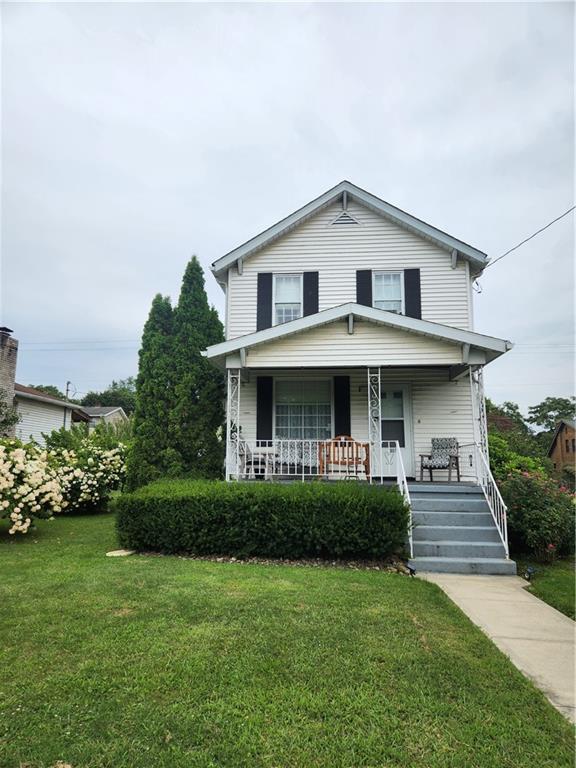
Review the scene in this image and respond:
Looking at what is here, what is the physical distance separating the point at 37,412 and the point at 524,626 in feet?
81.1

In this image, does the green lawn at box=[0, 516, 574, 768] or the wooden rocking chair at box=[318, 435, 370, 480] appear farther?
the wooden rocking chair at box=[318, 435, 370, 480]

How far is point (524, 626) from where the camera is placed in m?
4.39

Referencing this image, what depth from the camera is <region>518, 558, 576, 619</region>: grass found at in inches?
205

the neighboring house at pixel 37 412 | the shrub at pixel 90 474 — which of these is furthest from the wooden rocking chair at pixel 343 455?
the neighboring house at pixel 37 412

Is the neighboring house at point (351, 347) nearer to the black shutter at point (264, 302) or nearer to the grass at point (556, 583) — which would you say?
the black shutter at point (264, 302)

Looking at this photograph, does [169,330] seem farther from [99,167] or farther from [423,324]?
[423,324]

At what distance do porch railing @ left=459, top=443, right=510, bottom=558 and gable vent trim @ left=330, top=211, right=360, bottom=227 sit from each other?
252 inches

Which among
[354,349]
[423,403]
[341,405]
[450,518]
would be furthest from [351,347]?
[450,518]

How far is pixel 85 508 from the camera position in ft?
38.7

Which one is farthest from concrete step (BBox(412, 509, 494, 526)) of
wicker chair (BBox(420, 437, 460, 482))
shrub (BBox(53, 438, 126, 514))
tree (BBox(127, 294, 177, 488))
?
shrub (BBox(53, 438, 126, 514))

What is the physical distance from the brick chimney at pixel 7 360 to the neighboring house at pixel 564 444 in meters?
42.3

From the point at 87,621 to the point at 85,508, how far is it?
349 inches

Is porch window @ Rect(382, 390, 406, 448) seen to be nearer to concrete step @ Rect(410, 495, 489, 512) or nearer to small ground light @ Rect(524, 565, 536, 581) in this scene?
concrete step @ Rect(410, 495, 489, 512)

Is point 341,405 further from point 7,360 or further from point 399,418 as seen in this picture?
point 7,360
